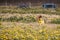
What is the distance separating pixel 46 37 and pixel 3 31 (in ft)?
5.68

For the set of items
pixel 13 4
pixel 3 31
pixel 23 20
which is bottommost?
pixel 13 4

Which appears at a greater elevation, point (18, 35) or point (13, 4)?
point (18, 35)

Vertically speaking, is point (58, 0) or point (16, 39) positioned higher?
point (16, 39)

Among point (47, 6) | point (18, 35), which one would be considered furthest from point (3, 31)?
point (47, 6)

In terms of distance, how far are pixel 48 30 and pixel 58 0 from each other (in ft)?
59.0

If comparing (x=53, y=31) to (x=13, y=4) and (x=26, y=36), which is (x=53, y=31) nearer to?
(x=26, y=36)

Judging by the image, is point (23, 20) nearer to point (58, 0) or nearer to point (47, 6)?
point (47, 6)

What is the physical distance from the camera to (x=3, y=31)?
382 inches

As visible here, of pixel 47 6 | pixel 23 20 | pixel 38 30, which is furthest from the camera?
pixel 47 6

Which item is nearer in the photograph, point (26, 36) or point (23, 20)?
point (26, 36)

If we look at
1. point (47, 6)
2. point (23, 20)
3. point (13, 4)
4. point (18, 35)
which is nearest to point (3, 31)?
point (18, 35)

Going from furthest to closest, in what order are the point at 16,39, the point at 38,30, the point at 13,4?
the point at 13,4 < the point at 38,30 < the point at 16,39

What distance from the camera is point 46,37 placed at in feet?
31.7

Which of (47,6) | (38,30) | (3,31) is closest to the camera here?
(3,31)
